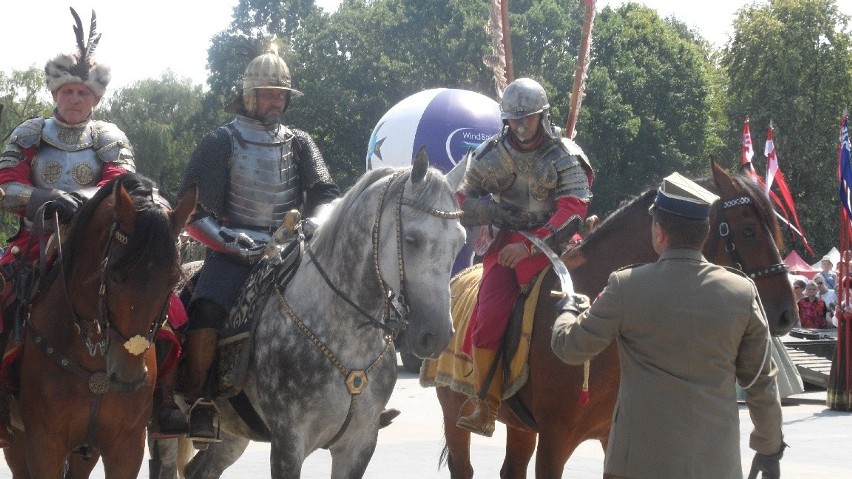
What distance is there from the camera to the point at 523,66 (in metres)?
45.5

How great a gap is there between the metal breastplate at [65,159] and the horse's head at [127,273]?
2.75 feet

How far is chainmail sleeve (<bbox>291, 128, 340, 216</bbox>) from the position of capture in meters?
7.05

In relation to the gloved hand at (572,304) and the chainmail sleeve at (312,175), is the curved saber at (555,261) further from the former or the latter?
the chainmail sleeve at (312,175)

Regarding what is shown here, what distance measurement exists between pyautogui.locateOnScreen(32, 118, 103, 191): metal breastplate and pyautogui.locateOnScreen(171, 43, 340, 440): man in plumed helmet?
54cm

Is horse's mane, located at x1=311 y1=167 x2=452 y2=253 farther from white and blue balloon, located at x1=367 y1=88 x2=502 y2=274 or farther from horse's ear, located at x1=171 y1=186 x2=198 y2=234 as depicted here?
white and blue balloon, located at x1=367 y1=88 x2=502 y2=274

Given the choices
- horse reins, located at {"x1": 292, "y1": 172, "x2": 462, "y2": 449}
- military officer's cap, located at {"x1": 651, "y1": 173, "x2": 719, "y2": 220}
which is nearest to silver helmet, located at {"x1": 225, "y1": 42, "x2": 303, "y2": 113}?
horse reins, located at {"x1": 292, "y1": 172, "x2": 462, "y2": 449}

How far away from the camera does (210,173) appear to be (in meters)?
6.71

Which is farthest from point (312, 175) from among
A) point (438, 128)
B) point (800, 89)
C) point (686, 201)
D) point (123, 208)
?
point (800, 89)

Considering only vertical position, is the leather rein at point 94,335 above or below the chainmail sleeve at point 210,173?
below

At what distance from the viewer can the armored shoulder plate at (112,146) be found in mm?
6500

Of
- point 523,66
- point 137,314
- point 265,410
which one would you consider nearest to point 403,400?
point 265,410

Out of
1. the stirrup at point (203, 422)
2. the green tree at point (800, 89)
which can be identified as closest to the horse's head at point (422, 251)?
the stirrup at point (203, 422)

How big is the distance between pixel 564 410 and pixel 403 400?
921cm

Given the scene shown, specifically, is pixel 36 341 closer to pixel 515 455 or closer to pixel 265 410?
pixel 265 410
